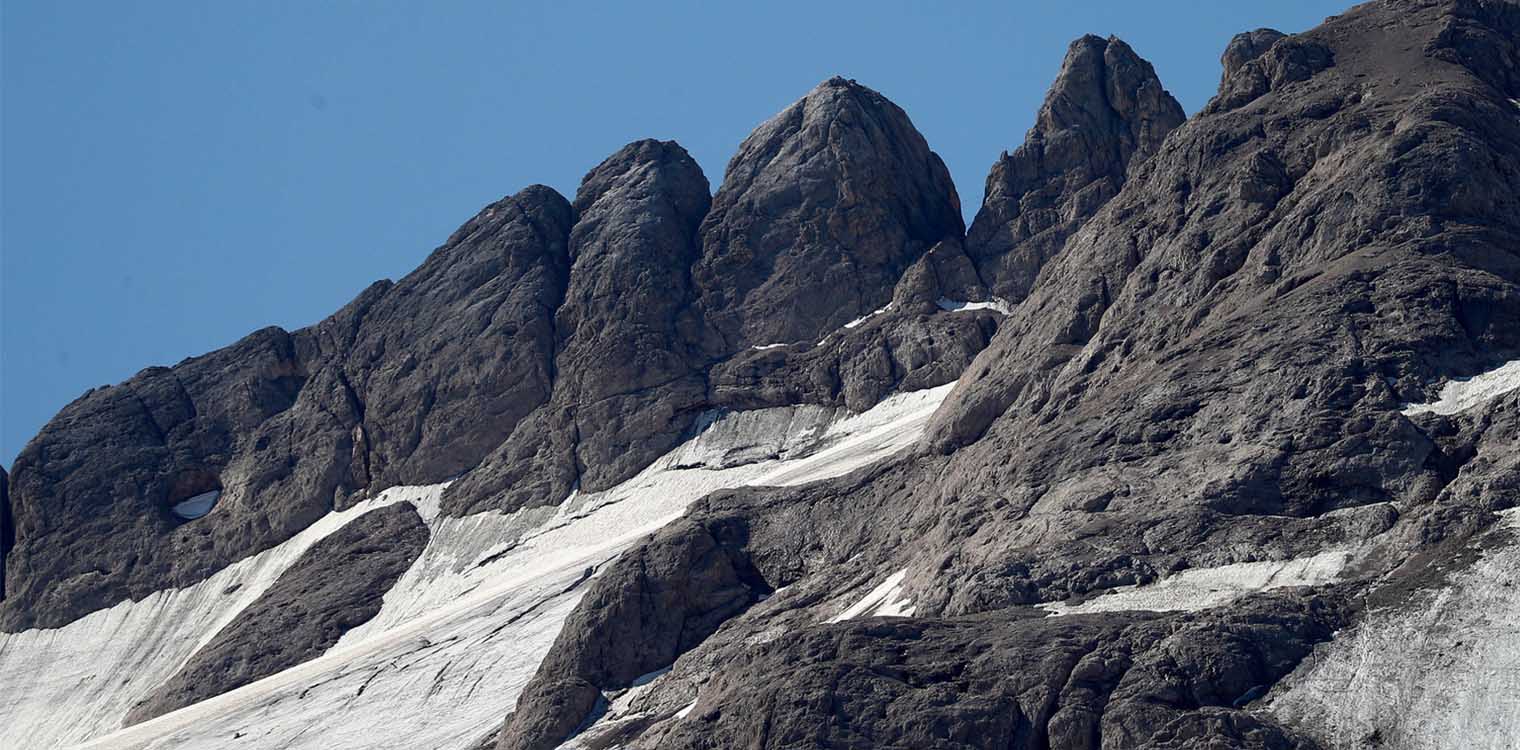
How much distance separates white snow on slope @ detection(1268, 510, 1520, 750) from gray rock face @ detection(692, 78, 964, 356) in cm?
6372

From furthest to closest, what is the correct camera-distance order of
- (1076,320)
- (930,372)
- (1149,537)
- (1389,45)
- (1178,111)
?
(1178,111)
(930,372)
(1389,45)
(1076,320)
(1149,537)

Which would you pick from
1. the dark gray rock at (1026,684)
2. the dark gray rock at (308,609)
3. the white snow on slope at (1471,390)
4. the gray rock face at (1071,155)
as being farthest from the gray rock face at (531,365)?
the dark gray rock at (1026,684)

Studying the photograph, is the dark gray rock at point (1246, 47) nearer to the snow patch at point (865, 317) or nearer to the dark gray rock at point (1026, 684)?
the snow patch at point (865, 317)

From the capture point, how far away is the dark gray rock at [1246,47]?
102 m

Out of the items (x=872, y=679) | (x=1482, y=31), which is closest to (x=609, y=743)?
(x=872, y=679)

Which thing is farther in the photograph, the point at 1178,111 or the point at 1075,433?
the point at 1178,111

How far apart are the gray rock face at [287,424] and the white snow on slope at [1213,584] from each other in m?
59.3

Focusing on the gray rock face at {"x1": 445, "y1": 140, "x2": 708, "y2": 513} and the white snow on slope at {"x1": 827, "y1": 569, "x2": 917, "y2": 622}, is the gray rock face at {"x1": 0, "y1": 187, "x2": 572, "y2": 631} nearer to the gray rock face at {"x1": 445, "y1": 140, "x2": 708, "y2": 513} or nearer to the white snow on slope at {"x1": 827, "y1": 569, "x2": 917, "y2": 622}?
the gray rock face at {"x1": 445, "y1": 140, "x2": 708, "y2": 513}

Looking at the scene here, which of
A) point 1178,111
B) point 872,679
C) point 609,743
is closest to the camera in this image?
point 872,679

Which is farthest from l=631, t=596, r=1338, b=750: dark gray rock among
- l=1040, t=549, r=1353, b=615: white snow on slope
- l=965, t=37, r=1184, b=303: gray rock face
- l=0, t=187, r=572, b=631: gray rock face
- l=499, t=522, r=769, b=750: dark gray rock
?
l=0, t=187, r=572, b=631: gray rock face

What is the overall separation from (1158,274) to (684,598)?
65.7ft

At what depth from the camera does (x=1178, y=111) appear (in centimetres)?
11775

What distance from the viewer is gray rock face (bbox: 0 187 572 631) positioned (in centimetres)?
11700

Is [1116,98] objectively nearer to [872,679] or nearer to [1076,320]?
[1076,320]
